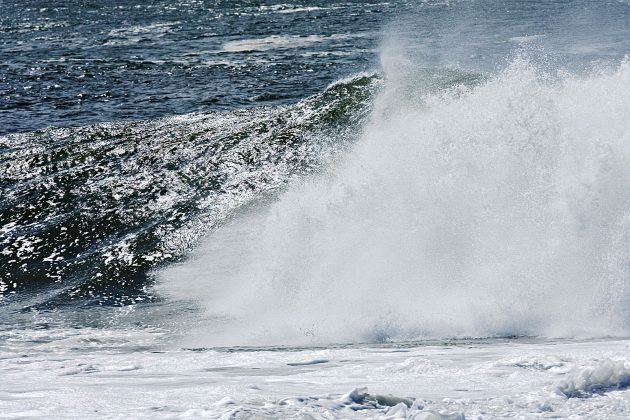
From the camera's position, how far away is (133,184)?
45.4 ft

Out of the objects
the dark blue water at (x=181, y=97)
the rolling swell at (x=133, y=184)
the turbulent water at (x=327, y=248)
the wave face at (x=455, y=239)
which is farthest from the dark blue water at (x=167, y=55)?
the wave face at (x=455, y=239)

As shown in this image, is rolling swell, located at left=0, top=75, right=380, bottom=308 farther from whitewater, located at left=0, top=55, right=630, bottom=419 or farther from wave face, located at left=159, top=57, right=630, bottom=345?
wave face, located at left=159, top=57, right=630, bottom=345

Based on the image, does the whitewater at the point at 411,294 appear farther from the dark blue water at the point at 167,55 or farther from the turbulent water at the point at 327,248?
the dark blue water at the point at 167,55

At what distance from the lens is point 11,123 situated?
18.3 metres

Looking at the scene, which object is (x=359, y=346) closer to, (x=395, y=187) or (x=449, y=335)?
(x=449, y=335)

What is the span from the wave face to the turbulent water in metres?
0.03

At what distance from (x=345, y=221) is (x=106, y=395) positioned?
6.31 metres

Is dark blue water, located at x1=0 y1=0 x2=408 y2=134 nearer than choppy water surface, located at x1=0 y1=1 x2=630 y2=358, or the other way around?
choppy water surface, located at x1=0 y1=1 x2=630 y2=358

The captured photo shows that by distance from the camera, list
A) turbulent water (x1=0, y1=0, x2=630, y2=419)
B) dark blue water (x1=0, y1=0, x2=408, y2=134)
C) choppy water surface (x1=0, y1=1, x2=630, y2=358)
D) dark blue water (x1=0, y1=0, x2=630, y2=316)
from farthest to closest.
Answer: dark blue water (x1=0, y1=0, x2=408, y2=134)
dark blue water (x1=0, y1=0, x2=630, y2=316)
choppy water surface (x1=0, y1=1, x2=630, y2=358)
turbulent water (x1=0, y1=0, x2=630, y2=419)

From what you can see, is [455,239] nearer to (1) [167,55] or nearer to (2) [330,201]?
(2) [330,201]

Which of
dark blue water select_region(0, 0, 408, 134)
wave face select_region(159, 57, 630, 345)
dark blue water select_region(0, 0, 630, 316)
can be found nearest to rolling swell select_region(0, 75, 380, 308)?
dark blue water select_region(0, 0, 630, 316)

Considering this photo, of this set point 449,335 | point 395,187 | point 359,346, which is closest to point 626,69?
point 395,187

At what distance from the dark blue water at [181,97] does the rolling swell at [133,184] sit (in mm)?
33

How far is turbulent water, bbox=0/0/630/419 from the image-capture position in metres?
5.43
